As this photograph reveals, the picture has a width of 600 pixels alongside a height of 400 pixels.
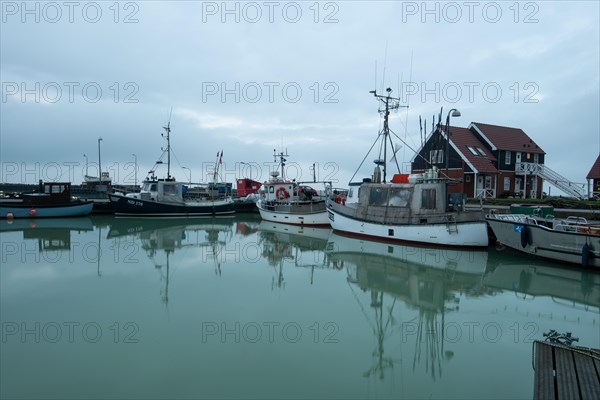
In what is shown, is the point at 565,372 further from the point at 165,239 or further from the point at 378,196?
the point at 165,239

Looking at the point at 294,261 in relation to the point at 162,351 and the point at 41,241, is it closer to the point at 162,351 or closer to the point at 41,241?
Result: the point at 162,351

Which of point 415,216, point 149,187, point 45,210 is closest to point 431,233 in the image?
point 415,216

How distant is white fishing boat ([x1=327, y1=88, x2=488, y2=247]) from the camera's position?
15813mm

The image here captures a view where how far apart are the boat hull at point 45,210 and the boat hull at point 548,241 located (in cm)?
2809

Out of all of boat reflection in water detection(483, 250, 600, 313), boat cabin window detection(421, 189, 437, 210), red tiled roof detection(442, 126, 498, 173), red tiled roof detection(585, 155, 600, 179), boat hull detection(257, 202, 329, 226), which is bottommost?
boat reflection in water detection(483, 250, 600, 313)

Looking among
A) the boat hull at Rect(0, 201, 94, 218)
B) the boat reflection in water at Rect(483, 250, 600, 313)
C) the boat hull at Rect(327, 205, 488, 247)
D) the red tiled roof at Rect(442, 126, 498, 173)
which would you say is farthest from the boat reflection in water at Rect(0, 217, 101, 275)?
the red tiled roof at Rect(442, 126, 498, 173)

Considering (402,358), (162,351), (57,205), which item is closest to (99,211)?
(57,205)

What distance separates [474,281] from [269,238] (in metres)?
11.4

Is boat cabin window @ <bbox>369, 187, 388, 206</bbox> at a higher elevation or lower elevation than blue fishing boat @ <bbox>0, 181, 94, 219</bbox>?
higher

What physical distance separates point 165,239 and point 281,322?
43.5 ft

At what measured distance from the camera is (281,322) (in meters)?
7.51

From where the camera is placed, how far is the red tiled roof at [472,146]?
89.0 ft

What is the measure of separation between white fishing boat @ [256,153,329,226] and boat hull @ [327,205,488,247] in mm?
5762

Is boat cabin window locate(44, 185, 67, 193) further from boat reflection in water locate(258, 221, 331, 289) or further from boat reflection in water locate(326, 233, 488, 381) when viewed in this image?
boat reflection in water locate(326, 233, 488, 381)
